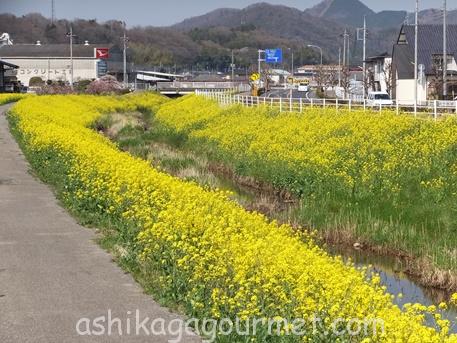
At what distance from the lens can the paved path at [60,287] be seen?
6.99 metres

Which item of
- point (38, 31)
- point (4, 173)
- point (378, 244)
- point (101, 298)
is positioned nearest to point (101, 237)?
point (101, 298)

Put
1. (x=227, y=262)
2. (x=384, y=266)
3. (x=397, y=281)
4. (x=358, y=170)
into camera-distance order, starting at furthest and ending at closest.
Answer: (x=358, y=170), (x=384, y=266), (x=397, y=281), (x=227, y=262)

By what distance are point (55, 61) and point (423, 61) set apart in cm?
7375

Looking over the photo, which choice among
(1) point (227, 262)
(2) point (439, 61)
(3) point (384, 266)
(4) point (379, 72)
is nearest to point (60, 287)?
(1) point (227, 262)

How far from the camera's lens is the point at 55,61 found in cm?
12150

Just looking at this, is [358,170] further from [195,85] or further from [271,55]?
[195,85]

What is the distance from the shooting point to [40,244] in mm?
10750

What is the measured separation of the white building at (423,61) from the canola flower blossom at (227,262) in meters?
48.4

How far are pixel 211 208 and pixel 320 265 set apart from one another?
3395 millimetres

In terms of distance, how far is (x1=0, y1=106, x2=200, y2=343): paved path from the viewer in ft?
22.9

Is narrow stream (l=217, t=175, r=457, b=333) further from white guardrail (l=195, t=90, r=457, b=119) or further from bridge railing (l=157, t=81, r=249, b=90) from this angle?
bridge railing (l=157, t=81, r=249, b=90)

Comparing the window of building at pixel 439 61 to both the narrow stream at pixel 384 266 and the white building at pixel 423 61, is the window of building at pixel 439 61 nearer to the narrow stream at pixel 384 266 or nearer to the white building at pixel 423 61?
the white building at pixel 423 61

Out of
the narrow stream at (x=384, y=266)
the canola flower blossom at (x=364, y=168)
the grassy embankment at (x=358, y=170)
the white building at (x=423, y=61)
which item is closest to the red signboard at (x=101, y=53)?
the white building at (x=423, y=61)

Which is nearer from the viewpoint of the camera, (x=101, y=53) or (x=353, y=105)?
(x=353, y=105)
